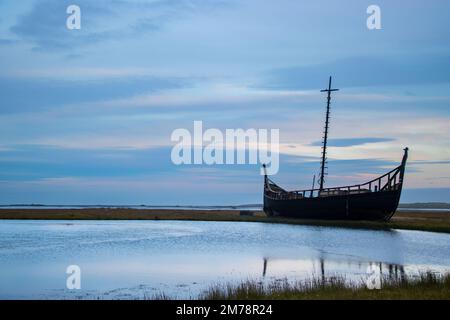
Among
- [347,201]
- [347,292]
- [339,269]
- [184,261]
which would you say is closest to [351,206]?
[347,201]

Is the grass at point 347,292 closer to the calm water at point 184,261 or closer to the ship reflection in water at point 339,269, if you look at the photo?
the calm water at point 184,261

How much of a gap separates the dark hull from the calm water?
14.7 m

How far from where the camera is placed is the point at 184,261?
108ft

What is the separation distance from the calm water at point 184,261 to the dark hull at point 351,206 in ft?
48.1

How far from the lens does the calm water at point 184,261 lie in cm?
2402

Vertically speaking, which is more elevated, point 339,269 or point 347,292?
point 347,292

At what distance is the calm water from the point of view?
945 inches

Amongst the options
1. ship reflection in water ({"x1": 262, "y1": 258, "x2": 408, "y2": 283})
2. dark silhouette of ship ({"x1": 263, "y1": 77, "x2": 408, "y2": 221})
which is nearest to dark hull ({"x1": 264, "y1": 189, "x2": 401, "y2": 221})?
dark silhouette of ship ({"x1": 263, "y1": 77, "x2": 408, "y2": 221})

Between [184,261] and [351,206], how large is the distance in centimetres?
3872

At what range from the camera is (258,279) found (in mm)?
25656

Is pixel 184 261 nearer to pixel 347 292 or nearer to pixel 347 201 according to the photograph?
pixel 347 292

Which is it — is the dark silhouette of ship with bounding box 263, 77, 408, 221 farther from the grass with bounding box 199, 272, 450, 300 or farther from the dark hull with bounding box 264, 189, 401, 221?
the grass with bounding box 199, 272, 450, 300
